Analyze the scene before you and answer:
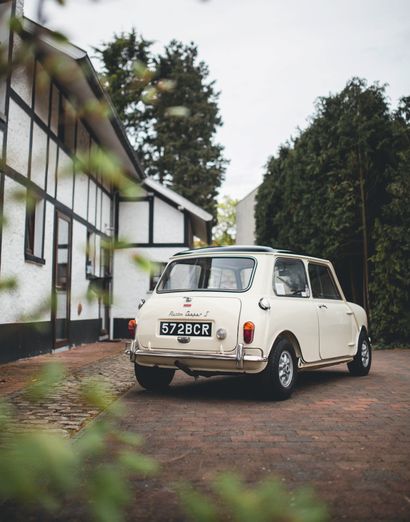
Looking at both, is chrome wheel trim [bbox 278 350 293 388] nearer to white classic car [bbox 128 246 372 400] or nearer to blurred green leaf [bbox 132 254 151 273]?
white classic car [bbox 128 246 372 400]

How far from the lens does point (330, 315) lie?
7246 mm

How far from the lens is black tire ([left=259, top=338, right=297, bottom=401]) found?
5785 millimetres

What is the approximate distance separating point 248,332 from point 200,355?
0.61 m

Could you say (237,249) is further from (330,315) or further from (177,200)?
(177,200)

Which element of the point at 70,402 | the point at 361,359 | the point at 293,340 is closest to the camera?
the point at 70,402

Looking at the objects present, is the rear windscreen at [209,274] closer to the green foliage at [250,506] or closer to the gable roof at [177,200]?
the green foliage at [250,506]

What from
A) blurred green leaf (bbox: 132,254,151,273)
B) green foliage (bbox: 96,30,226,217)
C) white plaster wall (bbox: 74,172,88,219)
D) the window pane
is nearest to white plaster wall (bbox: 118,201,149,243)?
white plaster wall (bbox: 74,172,88,219)

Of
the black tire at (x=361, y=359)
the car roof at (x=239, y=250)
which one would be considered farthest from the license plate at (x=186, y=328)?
the black tire at (x=361, y=359)

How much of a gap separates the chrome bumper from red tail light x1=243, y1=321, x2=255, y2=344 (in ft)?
0.30

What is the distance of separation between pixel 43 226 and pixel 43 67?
10342 mm

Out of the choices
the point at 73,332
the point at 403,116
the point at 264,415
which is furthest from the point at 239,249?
the point at 403,116

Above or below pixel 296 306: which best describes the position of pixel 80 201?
above

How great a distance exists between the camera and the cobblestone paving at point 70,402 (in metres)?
1.07

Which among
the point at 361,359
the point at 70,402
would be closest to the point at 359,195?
the point at 361,359
